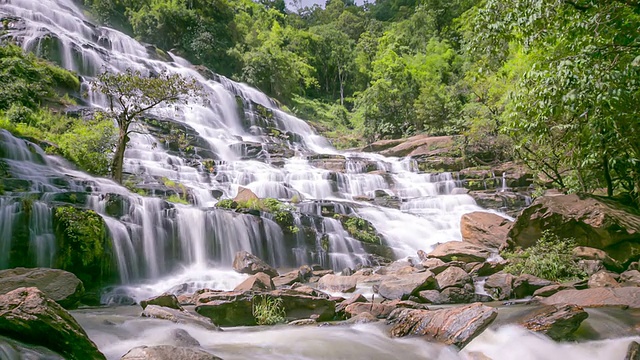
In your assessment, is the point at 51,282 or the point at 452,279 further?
the point at 452,279

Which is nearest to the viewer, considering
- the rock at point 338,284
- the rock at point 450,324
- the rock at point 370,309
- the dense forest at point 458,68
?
the rock at point 450,324

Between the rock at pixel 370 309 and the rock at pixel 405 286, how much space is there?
1.40 metres

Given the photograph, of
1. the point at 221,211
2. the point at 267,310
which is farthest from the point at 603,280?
the point at 221,211

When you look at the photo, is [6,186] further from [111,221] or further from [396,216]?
[396,216]

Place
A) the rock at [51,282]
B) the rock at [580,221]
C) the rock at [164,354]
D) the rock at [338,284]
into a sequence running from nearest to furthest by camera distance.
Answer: the rock at [164,354]
the rock at [51,282]
the rock at [338,284]
the rock at [580,221]

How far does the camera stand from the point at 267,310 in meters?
6.88

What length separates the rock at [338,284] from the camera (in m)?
9.80

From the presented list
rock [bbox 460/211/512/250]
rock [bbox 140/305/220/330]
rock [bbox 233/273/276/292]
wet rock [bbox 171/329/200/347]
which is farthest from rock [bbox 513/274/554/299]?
wet rock [bbox 171/329/200/347]

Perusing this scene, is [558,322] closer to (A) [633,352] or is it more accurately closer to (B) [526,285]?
(A) [633,352]

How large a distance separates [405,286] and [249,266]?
16.3 feet

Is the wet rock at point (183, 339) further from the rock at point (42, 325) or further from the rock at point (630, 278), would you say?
the rock at point (630, 278)

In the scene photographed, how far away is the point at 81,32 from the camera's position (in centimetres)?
2900

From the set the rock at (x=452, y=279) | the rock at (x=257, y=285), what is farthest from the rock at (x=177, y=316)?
the rock at (x=452, y=279)

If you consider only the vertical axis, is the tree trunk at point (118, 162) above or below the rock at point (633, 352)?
above
